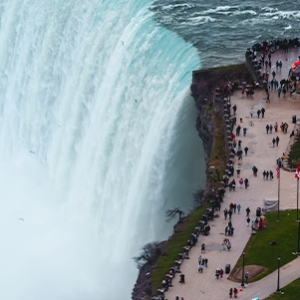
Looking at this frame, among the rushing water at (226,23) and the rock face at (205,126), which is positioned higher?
the rushing water at (226,23)

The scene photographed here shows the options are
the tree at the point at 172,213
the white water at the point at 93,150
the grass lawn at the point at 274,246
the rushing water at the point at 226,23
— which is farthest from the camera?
the rushing water at the point at 226,23

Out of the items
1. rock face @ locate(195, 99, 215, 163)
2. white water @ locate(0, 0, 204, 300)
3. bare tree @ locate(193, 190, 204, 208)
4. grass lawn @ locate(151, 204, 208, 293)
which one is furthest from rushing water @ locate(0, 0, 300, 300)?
grass lawn @ locate(151, 204, 208, 293)

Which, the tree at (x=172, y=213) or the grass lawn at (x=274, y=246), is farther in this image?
the tree at (x=172, y=213)

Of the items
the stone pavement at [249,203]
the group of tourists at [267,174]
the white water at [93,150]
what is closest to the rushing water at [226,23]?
the white water at [93,150]

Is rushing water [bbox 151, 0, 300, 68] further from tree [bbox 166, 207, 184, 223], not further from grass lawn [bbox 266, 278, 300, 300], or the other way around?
grass lawn [bbox 266, 278, 300, 300]

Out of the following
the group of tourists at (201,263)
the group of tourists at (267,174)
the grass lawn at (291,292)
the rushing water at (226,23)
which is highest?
the rushing water at (226,23)

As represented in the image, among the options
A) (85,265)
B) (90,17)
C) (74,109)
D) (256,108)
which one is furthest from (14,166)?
(256,108)

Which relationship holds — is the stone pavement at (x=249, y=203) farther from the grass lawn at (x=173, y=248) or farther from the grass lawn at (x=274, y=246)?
the grass lawn at (x=173, y=248)

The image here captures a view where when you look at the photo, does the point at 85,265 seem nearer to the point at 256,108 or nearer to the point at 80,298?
the point at 80,298
